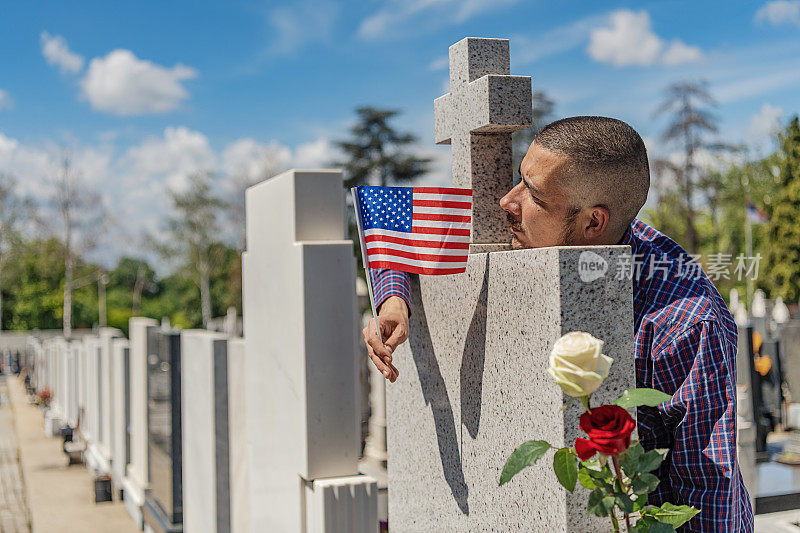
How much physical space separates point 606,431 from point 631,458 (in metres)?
0.12

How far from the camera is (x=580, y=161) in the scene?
5.21 ft

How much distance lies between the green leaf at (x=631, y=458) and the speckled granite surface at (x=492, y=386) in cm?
14

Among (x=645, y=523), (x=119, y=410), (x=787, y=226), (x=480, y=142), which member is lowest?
(x=119, y=410)

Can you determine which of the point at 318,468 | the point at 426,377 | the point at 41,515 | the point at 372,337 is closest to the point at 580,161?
the point at 372,337

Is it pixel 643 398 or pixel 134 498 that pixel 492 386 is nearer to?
pixel 643 398

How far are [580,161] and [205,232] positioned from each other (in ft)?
143

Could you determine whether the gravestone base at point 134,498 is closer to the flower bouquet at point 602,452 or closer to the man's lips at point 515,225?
the man's lips at point 515,225

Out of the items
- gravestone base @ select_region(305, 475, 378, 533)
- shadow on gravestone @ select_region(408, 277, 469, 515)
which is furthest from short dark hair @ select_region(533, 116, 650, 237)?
gravestone base @ select_region(305, 475, 378, 533)

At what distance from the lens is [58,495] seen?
26.1 feet

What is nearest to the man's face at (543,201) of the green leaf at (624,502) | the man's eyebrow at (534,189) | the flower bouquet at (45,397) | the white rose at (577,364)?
the man's eyebrow at (534,189)

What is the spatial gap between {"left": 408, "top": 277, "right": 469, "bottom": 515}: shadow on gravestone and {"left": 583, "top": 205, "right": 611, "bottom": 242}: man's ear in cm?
62

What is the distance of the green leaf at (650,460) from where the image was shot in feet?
4.18

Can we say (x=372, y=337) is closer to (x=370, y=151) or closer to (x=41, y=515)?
(x=41, y=515)

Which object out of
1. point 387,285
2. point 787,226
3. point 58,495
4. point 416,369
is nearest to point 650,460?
point 387,285
